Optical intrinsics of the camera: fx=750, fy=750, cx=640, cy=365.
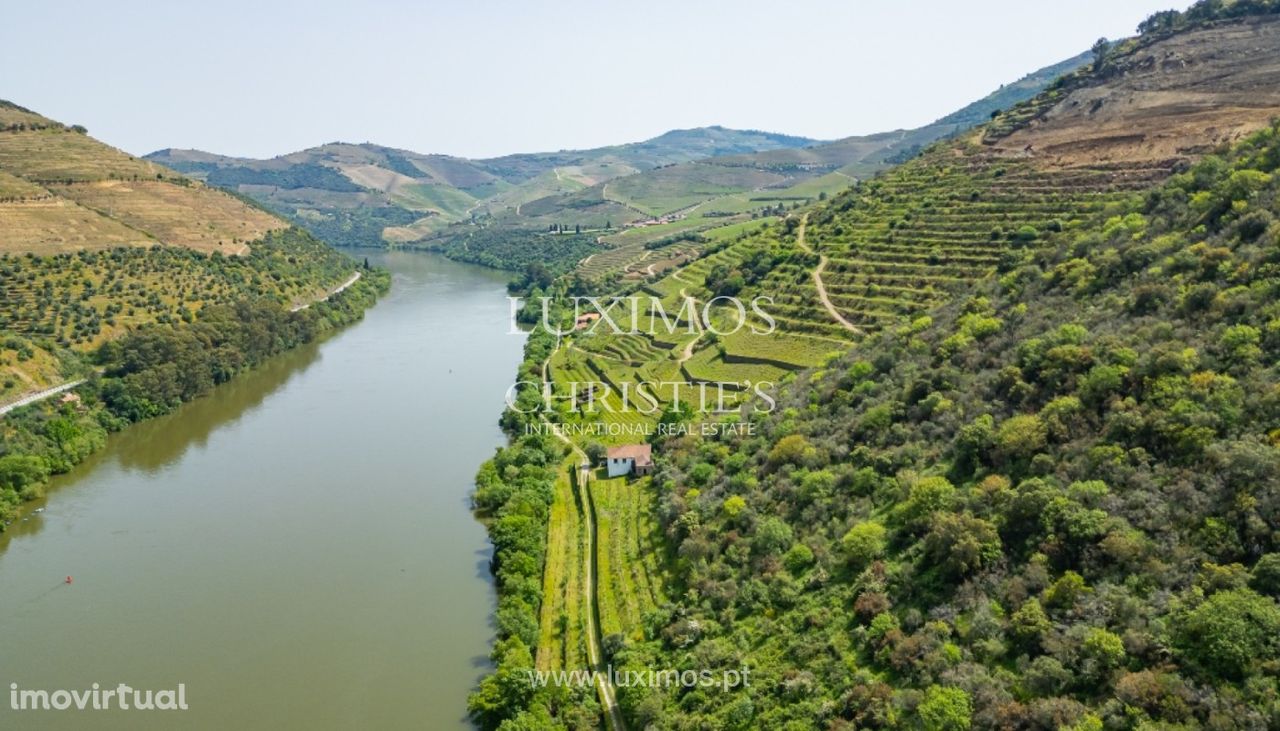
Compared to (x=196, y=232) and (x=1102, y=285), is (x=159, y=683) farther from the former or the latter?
(x=196, y=232)

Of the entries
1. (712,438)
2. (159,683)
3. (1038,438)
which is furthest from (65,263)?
(1038,438)

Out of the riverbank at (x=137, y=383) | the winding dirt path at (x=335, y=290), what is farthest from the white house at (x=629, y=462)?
the winding dirt path at (x=335, y=290)

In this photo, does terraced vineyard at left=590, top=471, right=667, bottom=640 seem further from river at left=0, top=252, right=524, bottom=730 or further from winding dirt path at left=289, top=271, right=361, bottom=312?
winding dirt path at left=289, top=271, right=361, bottom=312

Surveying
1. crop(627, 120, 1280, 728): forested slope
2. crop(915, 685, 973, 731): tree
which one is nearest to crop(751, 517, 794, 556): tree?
crop(627, 120, 1280, 728): forested slope

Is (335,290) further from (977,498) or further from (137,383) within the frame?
(977,498)

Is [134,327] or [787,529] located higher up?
[134,327]

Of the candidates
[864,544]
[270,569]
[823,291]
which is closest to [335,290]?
[823,291]
